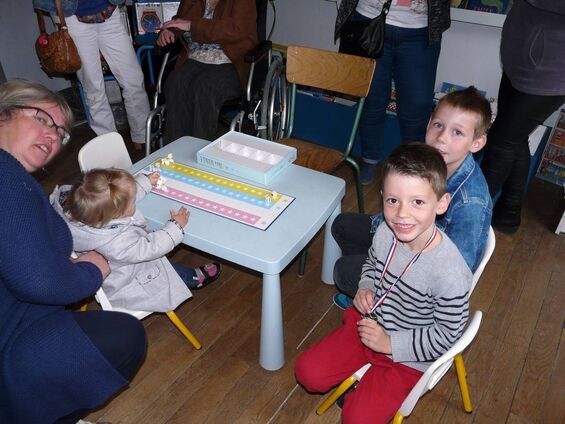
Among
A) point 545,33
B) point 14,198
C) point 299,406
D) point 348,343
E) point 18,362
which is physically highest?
point 545,33

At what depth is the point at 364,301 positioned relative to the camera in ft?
4.27

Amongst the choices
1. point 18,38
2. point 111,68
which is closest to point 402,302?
point 111,68

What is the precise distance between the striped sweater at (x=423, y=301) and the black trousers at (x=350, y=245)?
0.25 meters

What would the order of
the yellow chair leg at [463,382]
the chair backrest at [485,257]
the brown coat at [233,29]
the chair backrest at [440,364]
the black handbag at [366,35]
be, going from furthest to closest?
the brown coat at [233,29], the black handbag at [366,35], the yellow chair leg at [463,382], the chair backrest at [485,257], the chair backrest at [440,364]

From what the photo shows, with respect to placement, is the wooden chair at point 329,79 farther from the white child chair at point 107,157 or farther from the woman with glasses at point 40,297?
the woman with glasses at point 40,297

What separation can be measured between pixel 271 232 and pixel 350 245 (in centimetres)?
47

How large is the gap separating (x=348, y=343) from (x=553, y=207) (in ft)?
6.27

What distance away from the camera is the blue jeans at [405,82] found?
2238mm

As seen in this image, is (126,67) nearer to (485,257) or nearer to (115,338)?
(115,338)

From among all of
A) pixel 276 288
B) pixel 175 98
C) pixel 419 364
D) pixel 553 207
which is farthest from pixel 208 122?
pixel 553 207

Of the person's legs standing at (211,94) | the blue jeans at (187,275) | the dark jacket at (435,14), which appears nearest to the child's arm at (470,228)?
the blue jeans at (187,275)

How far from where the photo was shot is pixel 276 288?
1419 mm

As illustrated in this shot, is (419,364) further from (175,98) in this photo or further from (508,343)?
(175,98)

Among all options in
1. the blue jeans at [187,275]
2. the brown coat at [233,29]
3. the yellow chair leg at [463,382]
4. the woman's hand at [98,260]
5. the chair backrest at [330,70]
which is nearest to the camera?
the woman's hand at [98,260]
